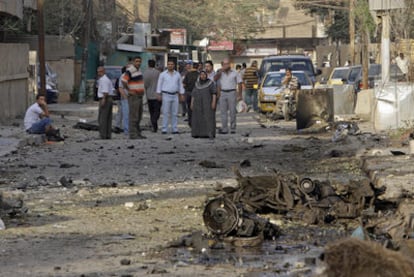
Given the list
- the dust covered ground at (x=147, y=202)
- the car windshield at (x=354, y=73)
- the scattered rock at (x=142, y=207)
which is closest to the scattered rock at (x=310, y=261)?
the dust covered ground at (x=147, y=202)

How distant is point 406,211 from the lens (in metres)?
9.65

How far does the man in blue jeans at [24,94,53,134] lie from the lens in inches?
891

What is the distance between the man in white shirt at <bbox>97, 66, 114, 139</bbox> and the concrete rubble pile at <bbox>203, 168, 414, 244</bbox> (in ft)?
40.3

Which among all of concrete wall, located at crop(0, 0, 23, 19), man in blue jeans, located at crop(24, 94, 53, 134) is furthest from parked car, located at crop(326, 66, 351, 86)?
man in blue jeans, located at crop(24, 94, 53, 134)

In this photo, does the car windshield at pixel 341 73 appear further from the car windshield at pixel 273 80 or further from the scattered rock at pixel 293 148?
the scattered rock at pixel 293 148

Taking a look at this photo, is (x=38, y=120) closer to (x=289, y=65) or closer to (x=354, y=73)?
(x=289, y=65)

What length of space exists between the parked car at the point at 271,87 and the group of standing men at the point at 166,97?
30.9 feet

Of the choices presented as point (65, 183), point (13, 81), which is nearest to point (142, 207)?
point (65, 183)

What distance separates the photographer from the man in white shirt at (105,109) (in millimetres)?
23281

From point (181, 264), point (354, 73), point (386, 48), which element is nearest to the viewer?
point (181, 264)

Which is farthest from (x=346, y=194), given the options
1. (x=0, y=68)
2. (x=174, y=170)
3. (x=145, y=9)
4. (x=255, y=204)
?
(x=145, y=9)

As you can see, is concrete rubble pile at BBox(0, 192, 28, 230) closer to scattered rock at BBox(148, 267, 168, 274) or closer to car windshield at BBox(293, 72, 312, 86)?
scattered rock at BBox(148, 267, 168, 274)

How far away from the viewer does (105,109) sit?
23500 mm

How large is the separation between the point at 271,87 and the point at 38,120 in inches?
551
